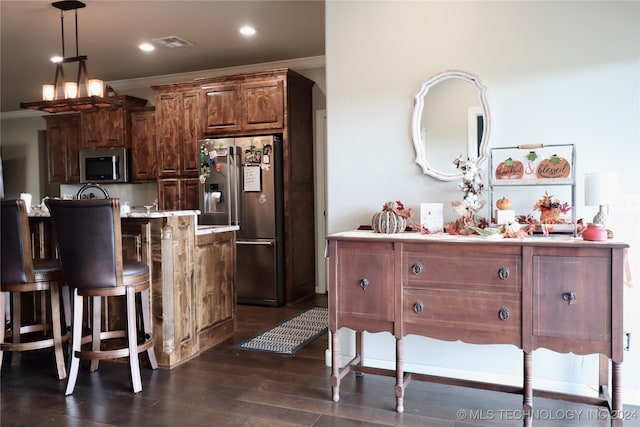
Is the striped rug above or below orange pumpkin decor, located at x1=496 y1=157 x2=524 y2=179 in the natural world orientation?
below

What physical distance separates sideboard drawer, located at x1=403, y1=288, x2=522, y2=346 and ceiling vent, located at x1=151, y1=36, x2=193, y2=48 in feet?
11.4

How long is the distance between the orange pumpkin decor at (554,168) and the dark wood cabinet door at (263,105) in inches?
115

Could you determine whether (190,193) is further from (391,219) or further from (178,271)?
(391,219)

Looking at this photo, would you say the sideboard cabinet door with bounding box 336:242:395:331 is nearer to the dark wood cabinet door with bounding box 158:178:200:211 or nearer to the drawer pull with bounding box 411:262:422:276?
the drawer pull with bounding box 411:262:422:276

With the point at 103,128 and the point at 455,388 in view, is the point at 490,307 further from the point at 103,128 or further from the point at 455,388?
the point at 103,128

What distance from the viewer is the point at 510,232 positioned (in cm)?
239

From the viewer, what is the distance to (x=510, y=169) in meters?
2.64

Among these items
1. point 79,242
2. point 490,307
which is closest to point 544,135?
point 490,307

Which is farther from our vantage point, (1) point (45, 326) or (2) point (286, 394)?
(1) point (45, 326)

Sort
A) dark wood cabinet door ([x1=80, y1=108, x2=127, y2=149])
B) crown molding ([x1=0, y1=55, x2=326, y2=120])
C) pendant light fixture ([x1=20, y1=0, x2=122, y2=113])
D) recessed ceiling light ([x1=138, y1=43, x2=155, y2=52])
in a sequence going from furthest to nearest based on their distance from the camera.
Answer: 1. dark wood cabinet door ([x1=80, y1=108, x2=127, y2=149])
2. crown molding ([x1=0, y1=55, x2=326, y2=120])
3. recessed ceiling light ([x1=138, y1=43, x2=155, y2=52])
4. pendant light fixture ([x1=20, y1=0, x2=122, y2=113])

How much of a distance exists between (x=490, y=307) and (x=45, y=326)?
288cm

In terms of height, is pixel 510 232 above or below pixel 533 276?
above

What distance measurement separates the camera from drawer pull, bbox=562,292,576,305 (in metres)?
2.17

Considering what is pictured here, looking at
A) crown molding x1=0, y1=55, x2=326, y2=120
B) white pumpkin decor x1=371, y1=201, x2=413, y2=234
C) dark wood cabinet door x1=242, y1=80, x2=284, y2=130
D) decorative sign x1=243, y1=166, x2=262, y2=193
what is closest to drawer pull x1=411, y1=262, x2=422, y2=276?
white pumpkin decor x1=371, y1=201, x2=413, y2=234
